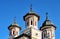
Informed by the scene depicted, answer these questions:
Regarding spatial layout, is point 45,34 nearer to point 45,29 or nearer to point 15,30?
point 45,29

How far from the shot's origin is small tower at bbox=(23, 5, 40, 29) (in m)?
39.8

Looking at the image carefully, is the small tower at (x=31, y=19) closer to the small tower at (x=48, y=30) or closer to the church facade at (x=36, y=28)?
the church facade at (x=36, y=28)

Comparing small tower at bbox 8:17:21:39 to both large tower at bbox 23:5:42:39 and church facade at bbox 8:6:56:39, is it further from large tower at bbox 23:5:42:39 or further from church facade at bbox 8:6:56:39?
large tower at bbox 23:5:42:39

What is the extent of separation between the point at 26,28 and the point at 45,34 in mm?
3137

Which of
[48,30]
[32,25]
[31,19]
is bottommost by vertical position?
[48,30]

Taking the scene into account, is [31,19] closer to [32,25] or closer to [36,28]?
[32,25]

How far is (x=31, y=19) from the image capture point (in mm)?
40125

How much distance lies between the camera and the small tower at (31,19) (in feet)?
131

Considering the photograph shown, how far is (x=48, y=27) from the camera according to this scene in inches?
1593

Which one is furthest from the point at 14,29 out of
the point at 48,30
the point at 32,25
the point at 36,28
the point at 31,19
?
the point at 48,30

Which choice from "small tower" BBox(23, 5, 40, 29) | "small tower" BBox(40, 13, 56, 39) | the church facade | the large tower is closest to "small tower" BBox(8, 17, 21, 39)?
the church facade

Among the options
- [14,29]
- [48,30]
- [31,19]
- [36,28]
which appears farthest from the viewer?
[14,29]

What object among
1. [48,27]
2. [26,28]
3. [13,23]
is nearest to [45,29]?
[48,27]

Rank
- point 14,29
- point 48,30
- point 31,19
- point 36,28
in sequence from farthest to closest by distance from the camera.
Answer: point 14,29 < point 48,30 < point 31,19 < point 36,28
